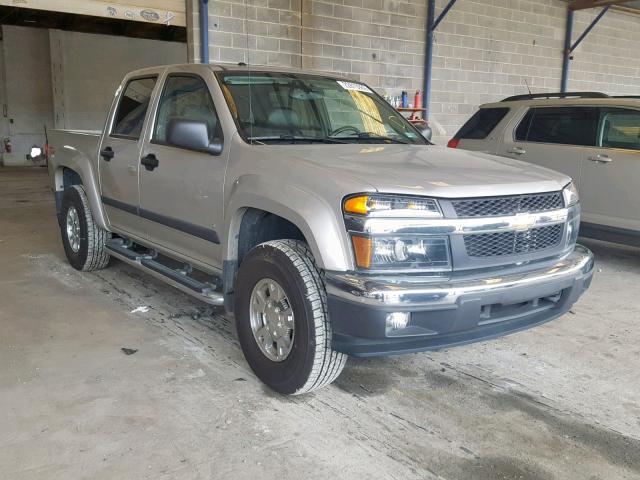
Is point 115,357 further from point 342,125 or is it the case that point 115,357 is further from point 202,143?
point 342,125

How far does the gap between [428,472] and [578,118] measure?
5.21m

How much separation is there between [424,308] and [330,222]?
59 centimetres

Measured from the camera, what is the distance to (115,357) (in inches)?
148

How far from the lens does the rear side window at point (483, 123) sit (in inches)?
290

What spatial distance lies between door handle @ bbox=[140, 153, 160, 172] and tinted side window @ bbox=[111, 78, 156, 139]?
33cm

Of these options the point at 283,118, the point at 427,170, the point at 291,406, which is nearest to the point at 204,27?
the point at 283,118

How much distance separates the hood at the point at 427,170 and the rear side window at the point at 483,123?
12.6 feet

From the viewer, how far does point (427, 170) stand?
3.08 meters

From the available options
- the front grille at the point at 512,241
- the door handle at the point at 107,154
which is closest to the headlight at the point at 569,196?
the front grille at the point at 512,241

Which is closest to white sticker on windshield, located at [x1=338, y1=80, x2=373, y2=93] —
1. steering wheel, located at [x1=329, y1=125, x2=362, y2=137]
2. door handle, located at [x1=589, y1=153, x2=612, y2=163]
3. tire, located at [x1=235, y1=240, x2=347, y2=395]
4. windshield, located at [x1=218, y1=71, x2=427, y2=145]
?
windshield, located at [x1=218, y1=71, x2=427, y2=145]

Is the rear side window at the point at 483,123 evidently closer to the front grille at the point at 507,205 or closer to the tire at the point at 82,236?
the front grille at the point at 507,205

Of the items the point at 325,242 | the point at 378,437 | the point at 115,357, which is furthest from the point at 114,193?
the point at 378,437

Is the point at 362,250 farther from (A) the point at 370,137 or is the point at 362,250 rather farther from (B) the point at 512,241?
(A) the point at 370,137

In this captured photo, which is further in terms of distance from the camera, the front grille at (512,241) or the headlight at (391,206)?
the front grille at (512,241)
